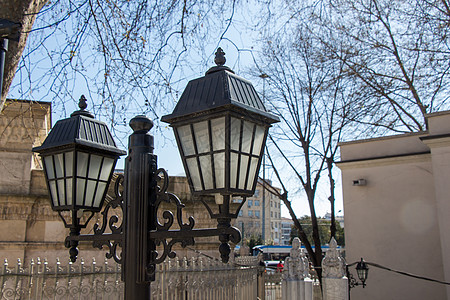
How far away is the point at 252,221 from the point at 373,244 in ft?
186

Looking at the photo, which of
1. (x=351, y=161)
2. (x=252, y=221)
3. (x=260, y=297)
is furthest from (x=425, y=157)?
(x=252, y=221)

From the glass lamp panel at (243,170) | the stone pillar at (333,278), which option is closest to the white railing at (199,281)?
the stone pillar at (333,278)

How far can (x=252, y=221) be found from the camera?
69750mm

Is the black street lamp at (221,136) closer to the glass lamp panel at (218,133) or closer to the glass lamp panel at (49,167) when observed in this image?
the glass lamp panel at (218,133)

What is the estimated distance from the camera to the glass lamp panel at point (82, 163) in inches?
133

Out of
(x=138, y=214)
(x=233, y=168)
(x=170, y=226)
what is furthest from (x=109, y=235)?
(x=233, y=168)

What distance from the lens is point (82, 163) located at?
3.41m

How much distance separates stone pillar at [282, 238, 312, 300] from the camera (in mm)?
7539

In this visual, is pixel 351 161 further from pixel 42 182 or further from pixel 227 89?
pixel 227 89

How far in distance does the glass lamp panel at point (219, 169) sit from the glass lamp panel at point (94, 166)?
1406 millimetres

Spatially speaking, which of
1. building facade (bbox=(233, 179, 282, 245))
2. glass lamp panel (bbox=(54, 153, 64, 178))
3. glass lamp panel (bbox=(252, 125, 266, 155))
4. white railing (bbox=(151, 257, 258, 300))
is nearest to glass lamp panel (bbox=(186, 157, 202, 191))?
glass lamp panel (bbox=(252, 125, 266, 155))

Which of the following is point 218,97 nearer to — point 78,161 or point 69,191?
point 78,161

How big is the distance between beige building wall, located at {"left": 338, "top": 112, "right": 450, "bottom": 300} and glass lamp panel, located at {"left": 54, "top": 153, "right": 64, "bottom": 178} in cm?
1057

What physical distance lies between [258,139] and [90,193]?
1602 mm
